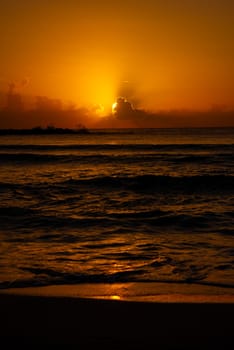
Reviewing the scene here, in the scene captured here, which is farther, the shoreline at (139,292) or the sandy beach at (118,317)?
the shoreline at (139,292)

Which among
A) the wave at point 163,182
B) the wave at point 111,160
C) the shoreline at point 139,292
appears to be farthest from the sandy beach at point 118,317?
the wave at point 111,160

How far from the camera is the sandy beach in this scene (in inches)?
147

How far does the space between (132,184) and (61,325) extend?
13.7m

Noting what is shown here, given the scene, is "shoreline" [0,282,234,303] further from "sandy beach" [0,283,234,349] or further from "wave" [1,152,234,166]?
"wave" [1,152,234,166]

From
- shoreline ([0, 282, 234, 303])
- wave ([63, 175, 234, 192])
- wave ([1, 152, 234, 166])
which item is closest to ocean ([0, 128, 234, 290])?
wave ([63, 175, 234, 192])

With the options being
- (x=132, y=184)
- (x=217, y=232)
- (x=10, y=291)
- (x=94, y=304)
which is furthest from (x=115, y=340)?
(x=132, y=184)

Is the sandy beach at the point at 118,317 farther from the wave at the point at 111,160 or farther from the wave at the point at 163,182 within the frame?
the wave at the point at 111,160

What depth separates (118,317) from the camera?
4.32m

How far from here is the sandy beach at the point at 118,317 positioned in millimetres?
3738

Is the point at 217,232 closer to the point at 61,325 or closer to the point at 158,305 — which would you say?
the point at 158,305

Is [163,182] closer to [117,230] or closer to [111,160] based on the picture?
[117,230]

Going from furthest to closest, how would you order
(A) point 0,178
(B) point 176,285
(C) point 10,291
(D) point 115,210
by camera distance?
(A) point 0,178 → (D) point 115,210 → (B) point 176,285 → (C) point 10,291

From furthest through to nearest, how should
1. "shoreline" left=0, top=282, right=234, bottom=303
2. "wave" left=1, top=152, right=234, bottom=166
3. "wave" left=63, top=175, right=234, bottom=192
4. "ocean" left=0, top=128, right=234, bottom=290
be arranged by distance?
"wave" left=1, top=152, right=234, bottom=166 → "wave" left=63, top=175, right=234, bottom=192 → "ocean" left=0, top=128, right=234, bottom=290 → "shoreline" left=0, top=282, right=234, bottom=303

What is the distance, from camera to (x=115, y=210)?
1163cm
